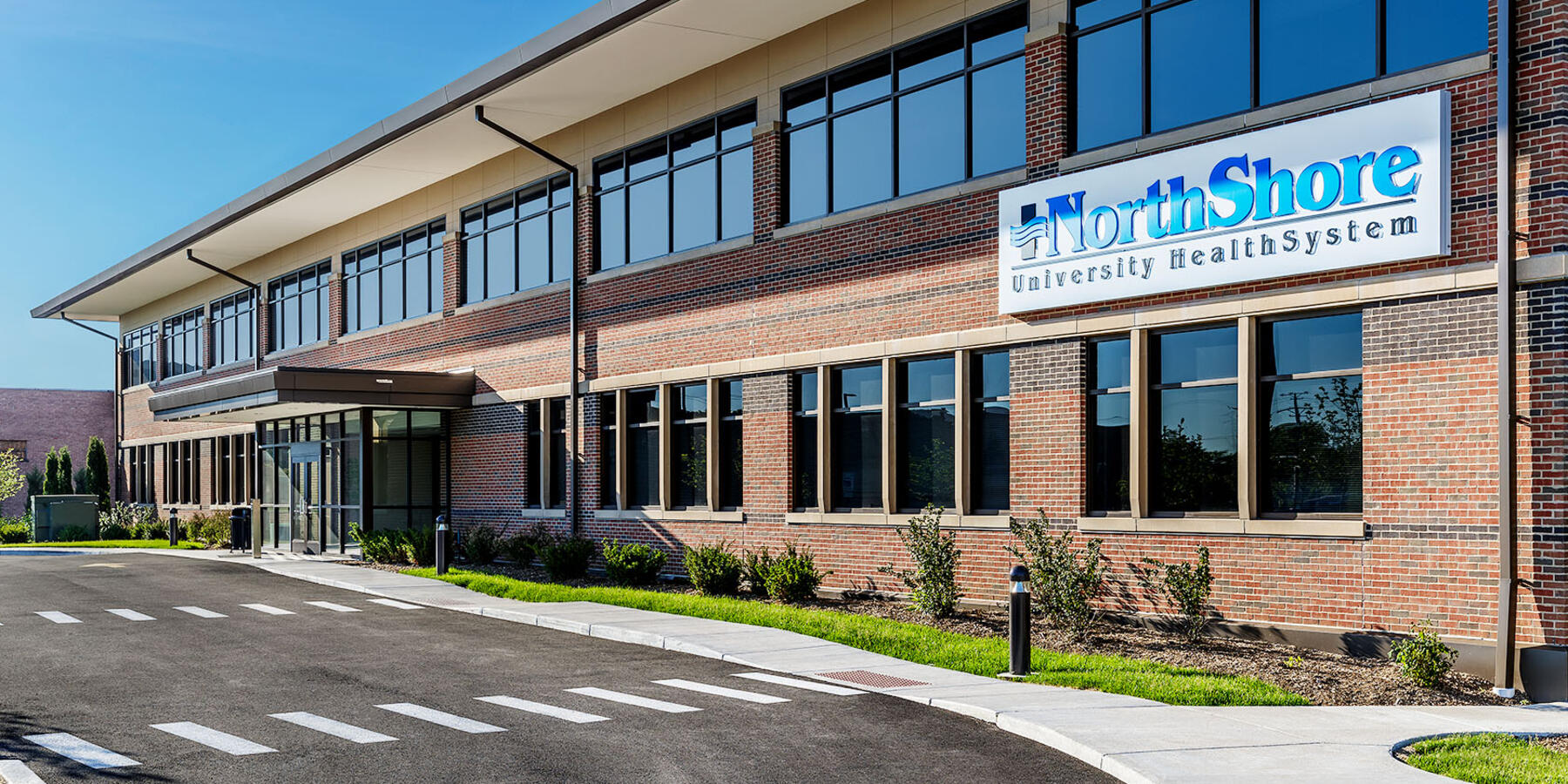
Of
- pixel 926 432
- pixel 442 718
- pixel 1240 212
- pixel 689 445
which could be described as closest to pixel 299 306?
pixel 689 445

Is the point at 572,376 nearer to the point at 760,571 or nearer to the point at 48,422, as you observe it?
the point at 760,571

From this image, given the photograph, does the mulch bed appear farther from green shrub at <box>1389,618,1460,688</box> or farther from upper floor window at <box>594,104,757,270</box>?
upper floor window at <box>594,104,757,270</box>

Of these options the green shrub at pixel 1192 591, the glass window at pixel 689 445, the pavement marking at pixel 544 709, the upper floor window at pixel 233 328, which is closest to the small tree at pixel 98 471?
the upper floor window at pixel 233 328

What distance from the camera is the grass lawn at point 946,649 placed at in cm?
1155

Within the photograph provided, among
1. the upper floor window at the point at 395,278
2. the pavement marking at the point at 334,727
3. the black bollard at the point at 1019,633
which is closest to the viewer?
the pavement marking at the point at 334,727

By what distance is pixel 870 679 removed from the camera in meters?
12.6

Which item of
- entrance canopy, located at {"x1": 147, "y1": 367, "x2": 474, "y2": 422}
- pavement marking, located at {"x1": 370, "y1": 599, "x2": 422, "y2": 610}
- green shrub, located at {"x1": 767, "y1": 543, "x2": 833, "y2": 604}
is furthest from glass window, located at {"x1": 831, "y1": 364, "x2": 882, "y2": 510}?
entrance canopy, located at {"x1": 147, "y1": 367, "x2": 474, "y2": 422}

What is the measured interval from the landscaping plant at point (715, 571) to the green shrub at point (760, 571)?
0.12m

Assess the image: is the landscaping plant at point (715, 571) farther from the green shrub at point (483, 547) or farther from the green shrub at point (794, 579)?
the green shrub at point (483, 547)

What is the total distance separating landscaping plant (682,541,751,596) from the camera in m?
20.1

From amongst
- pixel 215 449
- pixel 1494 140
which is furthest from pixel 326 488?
pixel 1494 140

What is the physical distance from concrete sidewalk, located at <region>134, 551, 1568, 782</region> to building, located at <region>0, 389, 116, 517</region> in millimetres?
52999

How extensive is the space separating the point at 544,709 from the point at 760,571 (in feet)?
29.0

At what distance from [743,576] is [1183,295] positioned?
808 cm
